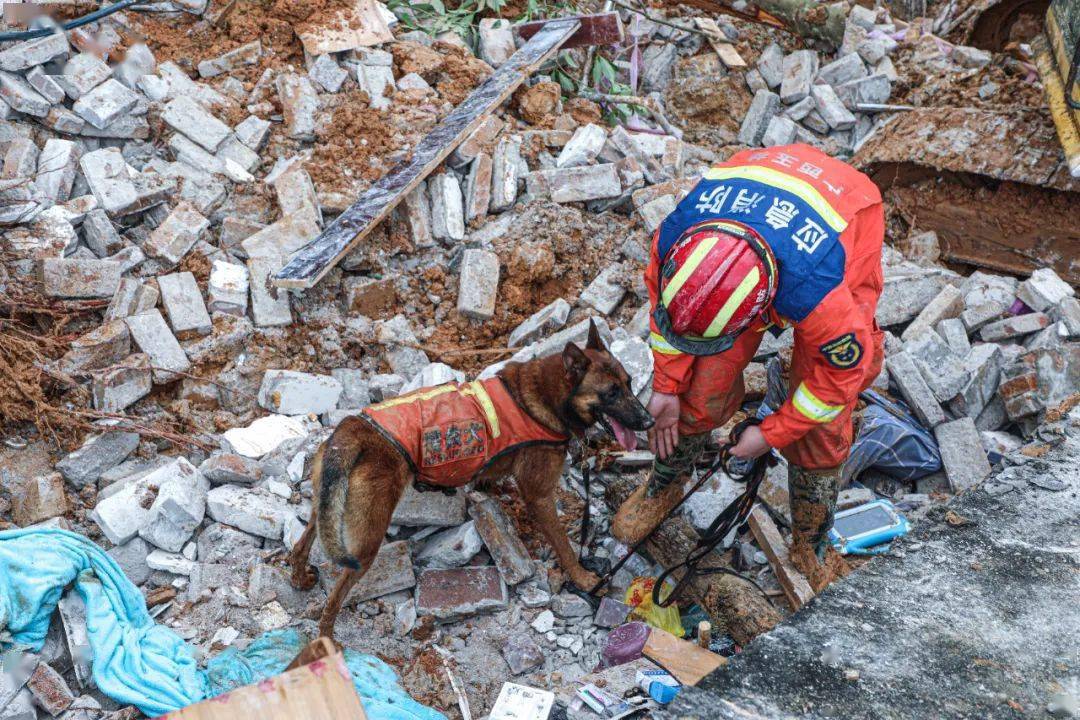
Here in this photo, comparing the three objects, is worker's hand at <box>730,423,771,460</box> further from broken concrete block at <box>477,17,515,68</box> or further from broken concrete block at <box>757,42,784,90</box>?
broken concrete block at <box>757,42,784,90</box>

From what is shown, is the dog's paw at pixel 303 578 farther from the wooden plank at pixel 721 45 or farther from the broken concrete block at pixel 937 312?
the wooden plank at pixel 721 45

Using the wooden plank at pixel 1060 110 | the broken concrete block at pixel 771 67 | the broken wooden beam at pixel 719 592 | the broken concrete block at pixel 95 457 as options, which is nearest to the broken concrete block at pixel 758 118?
the broken concrete block at pixel 771 67

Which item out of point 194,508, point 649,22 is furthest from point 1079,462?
point 649,22

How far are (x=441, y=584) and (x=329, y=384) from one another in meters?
1.70

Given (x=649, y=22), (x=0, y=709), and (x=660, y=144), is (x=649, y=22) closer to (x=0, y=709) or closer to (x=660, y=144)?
(x=660, y=144)

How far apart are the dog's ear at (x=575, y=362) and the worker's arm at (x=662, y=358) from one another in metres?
0.48

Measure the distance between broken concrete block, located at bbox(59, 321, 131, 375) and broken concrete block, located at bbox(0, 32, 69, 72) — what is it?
2.43 metres

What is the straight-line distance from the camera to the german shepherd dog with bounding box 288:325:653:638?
3.96 meters

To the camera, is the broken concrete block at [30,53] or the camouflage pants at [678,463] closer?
the camouflage pants at [678,463]

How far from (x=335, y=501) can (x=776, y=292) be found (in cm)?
230

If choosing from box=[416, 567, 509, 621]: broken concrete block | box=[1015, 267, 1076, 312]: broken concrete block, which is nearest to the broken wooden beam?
box=[416, 567, 509, 621]: broken concrete block

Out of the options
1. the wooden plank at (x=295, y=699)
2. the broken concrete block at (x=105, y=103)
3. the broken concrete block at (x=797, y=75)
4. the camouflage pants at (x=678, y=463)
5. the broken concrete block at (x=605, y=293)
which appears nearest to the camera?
the wooden plank at (x=295, y=699)

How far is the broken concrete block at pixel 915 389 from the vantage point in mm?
5445

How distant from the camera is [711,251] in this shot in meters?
3.24
